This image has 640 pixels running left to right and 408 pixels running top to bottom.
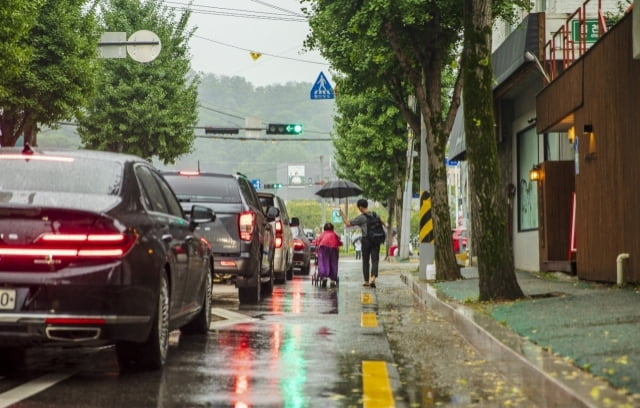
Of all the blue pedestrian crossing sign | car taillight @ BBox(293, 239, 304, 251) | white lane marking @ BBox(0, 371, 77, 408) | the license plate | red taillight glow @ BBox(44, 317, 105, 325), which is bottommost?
white lane marking @ BBox(0, 371, 77, 408)

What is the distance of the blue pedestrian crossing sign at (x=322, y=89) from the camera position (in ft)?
137

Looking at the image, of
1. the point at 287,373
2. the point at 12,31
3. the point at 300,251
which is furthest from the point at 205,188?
the point at 300,251

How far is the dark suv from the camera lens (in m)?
14.9

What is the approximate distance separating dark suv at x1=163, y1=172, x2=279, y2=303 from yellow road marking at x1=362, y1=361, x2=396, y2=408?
6421mm

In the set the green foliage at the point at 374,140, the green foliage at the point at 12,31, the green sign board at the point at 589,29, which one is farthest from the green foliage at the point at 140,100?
the green sign board at the point at 589,29

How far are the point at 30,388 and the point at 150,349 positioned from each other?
1.09 meters

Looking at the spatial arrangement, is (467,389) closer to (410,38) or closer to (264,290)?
(264,290)

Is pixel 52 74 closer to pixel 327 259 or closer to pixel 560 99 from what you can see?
pixel 327 259

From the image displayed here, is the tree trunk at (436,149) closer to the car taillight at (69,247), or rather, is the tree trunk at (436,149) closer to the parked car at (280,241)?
the parked car at (280,241)

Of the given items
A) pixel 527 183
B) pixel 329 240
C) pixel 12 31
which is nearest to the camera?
pixel 329 240

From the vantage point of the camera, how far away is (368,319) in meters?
13.1

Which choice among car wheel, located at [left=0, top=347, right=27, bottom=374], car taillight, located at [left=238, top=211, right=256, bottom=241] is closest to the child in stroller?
car taillight, located at [left=238, top=211, right=256, bottom=241]

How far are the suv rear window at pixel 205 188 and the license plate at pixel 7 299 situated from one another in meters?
8.02

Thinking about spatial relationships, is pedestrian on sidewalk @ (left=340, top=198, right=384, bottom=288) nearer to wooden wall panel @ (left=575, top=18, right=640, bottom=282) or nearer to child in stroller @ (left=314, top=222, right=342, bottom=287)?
child in stroller @ (left=314, top=222, right=342, bottom=287)
